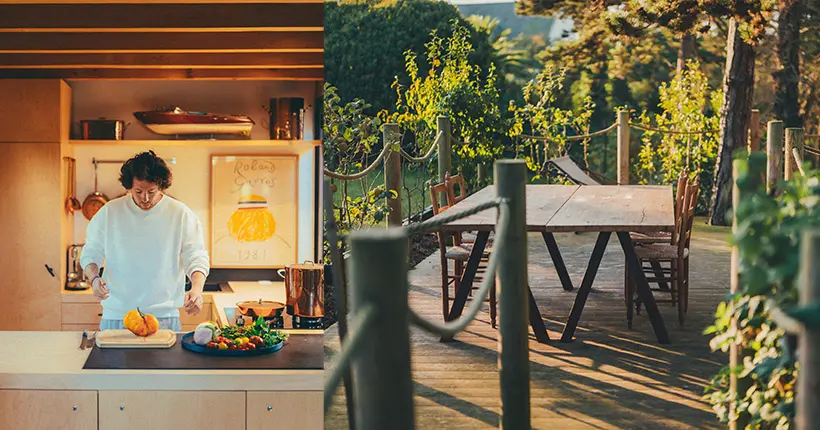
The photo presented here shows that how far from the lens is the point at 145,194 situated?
344 cm

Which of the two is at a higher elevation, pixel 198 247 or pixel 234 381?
pixel 198 247

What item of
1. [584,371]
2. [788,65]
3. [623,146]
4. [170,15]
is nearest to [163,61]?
[170,15]

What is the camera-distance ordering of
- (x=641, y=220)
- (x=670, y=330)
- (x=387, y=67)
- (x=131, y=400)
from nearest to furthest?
1. (x=131, y=400)
2. (x=641, y=220)
3. (x=670, y=330)
4. (x=387, y=67)

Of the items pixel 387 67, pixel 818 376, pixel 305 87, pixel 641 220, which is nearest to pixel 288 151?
pixel 305 87

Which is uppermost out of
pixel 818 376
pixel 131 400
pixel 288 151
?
pixel 288 151

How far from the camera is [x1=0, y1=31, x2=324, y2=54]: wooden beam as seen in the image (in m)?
3.54

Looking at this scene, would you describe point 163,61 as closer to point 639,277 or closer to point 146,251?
point 146,251

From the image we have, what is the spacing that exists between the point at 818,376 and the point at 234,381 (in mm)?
2217

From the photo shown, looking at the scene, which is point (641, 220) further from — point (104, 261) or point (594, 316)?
point (104, 261)

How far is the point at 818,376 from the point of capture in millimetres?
1554

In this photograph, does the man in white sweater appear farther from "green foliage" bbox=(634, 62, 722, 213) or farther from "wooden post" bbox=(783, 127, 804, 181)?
"green foliage" bbox=(634, 62, 722, 213)

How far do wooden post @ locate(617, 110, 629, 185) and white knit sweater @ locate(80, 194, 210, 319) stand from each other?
15.4 ft

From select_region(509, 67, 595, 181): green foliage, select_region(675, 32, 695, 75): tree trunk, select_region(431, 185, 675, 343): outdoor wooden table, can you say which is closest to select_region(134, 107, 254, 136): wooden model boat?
select_region(431, 185, 675, 343): outdoor wooden table

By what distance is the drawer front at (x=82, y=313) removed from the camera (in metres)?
3.49
